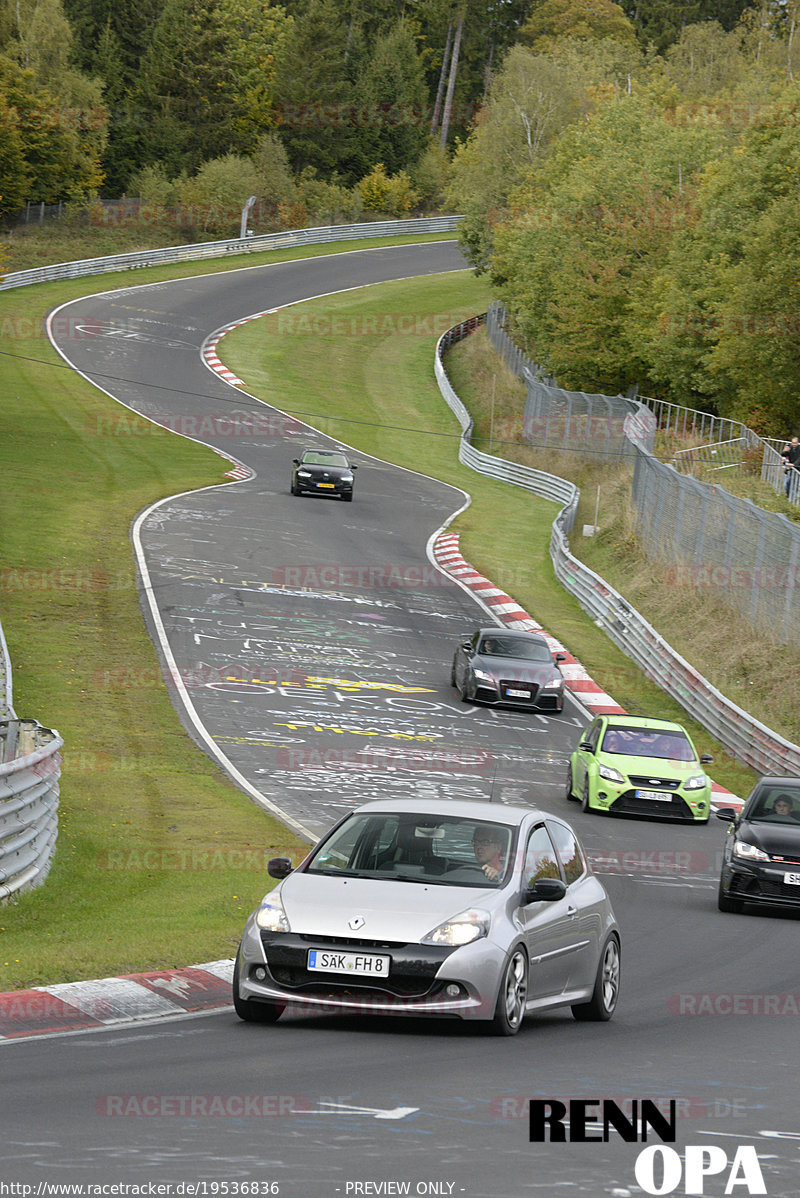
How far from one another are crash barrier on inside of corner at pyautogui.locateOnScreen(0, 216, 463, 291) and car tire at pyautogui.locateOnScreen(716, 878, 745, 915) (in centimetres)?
6299

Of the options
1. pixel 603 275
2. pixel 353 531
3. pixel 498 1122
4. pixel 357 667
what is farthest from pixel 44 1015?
pixel 603 275

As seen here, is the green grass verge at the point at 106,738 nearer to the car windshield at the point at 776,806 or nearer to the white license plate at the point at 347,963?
the white license plate at the point at 347,963

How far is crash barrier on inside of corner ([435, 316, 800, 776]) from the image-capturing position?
25672 mm

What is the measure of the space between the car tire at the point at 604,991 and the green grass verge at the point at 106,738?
265 cm

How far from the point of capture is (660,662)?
31.5 meters

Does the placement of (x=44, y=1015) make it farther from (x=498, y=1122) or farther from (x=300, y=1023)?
(x=498, y=1122)

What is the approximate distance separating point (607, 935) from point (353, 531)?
31.8 metres

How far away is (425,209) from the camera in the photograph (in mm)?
119250

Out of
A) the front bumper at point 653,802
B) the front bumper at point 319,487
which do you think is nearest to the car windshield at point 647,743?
the front bumper at point 653,802

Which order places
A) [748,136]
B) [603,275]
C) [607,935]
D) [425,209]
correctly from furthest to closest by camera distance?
[425,209], [603,275], [748,136], [607,935]

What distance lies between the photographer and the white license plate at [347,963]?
28.9 ft

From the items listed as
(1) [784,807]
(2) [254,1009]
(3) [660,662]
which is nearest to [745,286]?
(3) [660,662]

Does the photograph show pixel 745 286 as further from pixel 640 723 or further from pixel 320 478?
pixel 640 723

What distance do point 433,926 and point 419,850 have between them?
952 millimetres
